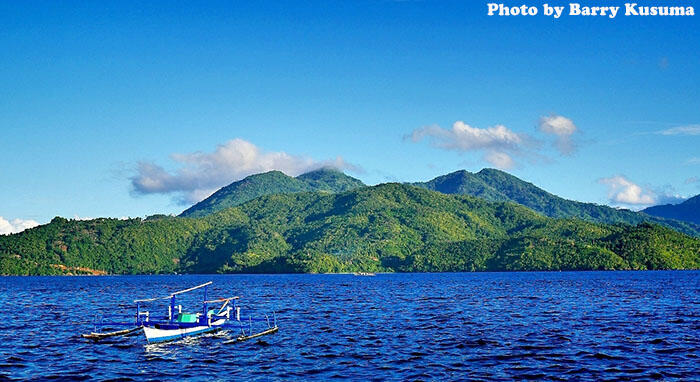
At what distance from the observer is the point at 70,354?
64312mm

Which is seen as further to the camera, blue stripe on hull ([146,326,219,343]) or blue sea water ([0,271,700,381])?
blue stripe on hull ([146,326,219,343])

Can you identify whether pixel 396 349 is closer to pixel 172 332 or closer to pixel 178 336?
pixel 178 336

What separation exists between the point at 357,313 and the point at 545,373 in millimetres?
56915

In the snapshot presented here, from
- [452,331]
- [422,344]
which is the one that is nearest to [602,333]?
[452,331]

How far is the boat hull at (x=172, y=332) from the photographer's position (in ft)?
231

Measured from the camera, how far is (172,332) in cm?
7225

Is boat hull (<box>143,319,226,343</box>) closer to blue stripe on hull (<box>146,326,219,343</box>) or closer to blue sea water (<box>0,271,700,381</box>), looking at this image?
blue stripe on hull (<box>146,326,219,343</box>)

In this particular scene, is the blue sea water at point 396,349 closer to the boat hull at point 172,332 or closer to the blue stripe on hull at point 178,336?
the blue stripe on hull at point 178,336

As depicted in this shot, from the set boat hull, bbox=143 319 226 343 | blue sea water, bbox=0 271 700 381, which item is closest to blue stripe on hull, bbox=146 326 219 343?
boat hull, bbox=143 319 226 343

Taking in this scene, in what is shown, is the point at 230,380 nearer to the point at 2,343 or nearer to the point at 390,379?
the point at 390,379

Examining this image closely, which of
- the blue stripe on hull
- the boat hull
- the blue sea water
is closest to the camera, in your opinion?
the blue sea water

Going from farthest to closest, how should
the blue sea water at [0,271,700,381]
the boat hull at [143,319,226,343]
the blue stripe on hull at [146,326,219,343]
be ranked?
the blue stripe on hull at [146,326,219,343]
the boat hull at [143,319,226,343]
the blue sea water at [0,271,700,381]

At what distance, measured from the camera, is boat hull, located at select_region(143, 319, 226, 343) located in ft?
231

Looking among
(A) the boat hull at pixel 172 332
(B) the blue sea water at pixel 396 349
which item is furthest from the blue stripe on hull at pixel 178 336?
(B) the blue sea water at pixel 396 349
